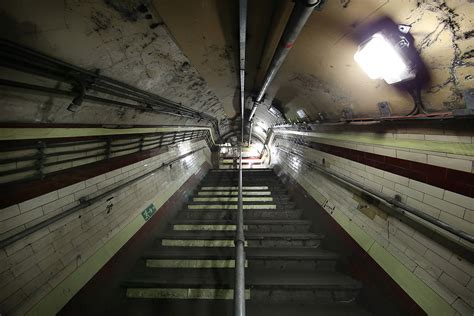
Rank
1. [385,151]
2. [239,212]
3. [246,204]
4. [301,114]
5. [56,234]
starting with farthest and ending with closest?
[246,204] → [301,114] → [239,212] → [385,151] → [56,234]

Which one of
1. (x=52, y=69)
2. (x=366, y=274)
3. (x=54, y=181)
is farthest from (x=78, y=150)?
(x=366, y=274)

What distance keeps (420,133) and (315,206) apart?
2.75 metres

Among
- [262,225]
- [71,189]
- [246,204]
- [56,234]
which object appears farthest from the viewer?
[246,204]

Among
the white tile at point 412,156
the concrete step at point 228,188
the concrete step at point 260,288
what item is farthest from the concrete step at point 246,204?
the white tile at point 412,156

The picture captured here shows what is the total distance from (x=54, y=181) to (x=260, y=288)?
9.84 feet

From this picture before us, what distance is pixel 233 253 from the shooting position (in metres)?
3.60

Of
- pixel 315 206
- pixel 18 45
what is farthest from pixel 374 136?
pixel 18 45

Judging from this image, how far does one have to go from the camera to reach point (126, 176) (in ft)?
11.5

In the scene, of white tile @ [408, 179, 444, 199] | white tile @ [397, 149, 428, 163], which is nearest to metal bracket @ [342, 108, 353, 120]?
white tile @ [397, 149, 428, 163]

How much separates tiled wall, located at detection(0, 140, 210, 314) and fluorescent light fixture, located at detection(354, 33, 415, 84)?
362cm

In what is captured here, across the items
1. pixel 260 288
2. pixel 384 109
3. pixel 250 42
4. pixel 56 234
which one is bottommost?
pixel 260 288

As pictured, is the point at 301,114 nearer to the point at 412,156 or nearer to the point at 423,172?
the point at 412,156

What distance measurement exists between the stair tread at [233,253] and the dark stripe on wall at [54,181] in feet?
5.54

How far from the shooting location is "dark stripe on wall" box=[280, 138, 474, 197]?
1.79m
